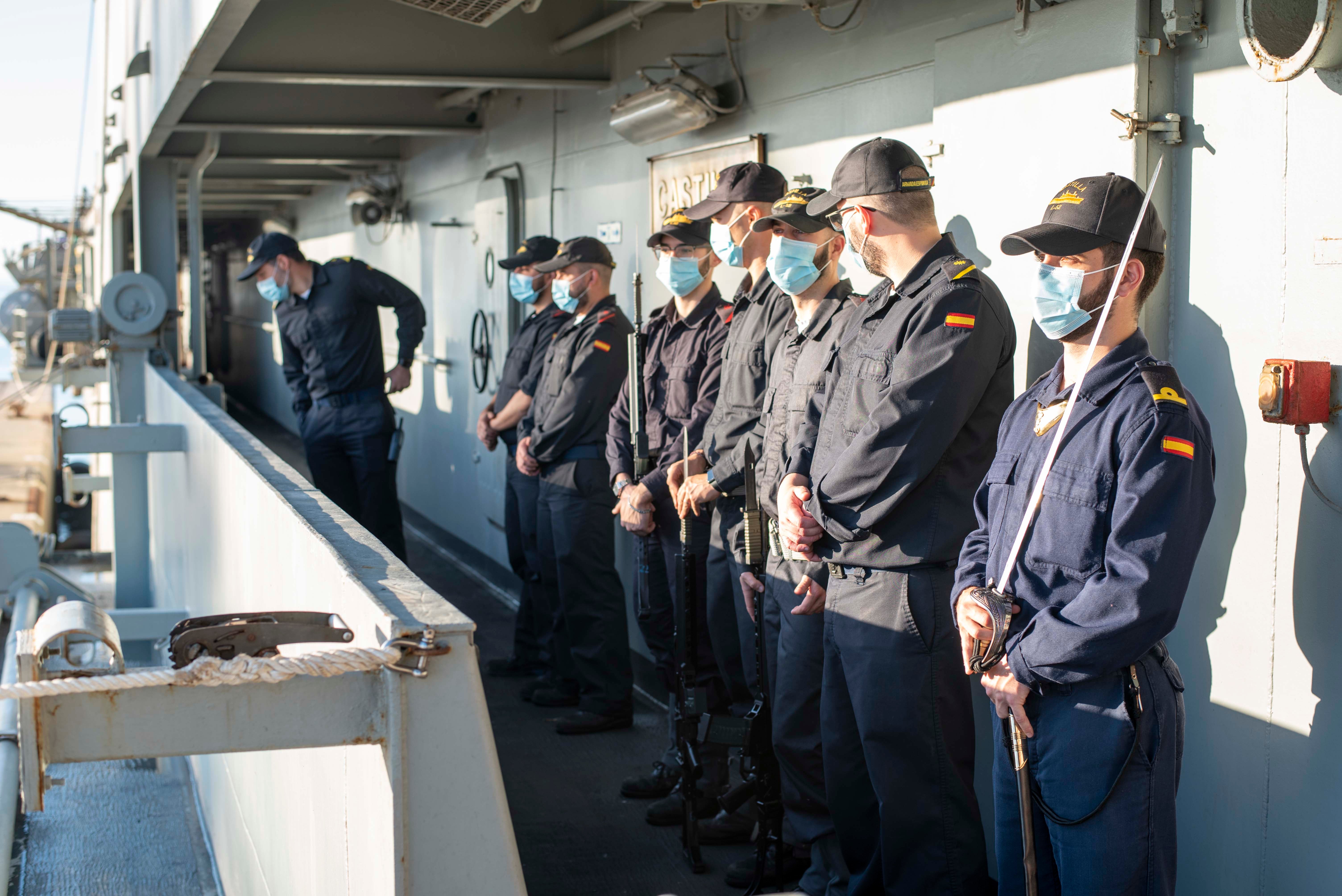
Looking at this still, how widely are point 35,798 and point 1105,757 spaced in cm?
164

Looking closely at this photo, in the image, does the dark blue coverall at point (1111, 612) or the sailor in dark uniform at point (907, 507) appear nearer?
the dark blue coverall at point (1111, 612)

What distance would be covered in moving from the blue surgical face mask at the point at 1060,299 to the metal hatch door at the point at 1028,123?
11cm

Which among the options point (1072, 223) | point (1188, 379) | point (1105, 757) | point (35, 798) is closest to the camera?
point (35, 798)

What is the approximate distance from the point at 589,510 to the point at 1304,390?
282 cm

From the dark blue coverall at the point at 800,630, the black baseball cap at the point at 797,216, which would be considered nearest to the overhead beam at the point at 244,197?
the black baseball cap at the point at 797,216

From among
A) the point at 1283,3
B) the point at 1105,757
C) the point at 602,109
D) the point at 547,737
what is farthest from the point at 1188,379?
the point at 602,109

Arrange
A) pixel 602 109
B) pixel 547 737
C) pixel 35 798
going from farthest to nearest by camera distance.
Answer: pixel 602 109, pixel 547 737, pixel 35 798

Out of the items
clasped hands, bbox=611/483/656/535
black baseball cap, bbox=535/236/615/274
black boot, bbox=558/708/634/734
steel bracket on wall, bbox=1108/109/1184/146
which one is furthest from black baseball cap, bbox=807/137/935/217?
black boot, bbox=558/708/634/734

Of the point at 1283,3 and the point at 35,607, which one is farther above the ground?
the point at 1283,3

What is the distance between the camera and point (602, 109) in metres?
5.57

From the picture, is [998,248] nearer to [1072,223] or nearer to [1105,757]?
[1072,223]

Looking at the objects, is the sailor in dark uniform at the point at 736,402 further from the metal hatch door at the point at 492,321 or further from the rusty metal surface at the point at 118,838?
the metal hatch door at the point at 492,321

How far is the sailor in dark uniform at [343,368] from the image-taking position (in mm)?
5961

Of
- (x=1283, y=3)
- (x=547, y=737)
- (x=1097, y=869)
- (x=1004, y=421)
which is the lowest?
(x=547, y=737)
